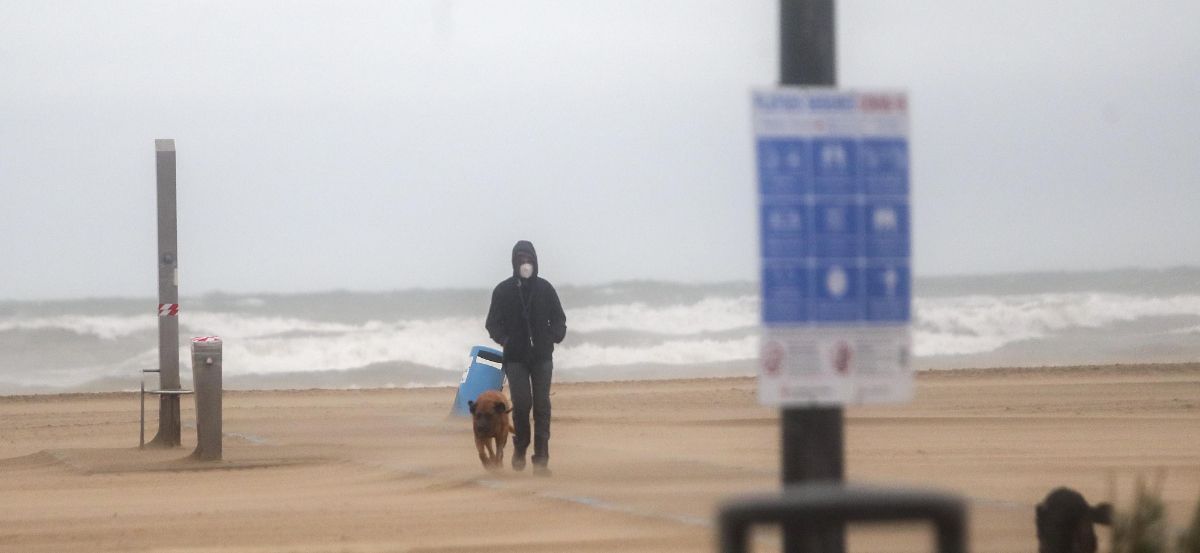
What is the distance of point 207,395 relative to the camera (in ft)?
51.1

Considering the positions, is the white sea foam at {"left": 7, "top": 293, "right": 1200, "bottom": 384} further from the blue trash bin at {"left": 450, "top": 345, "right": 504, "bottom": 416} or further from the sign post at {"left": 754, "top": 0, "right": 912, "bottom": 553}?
the sign post at {"left": 754, "top": 0, "right": 912, "bottom": 553}

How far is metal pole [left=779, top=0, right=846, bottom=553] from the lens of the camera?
497 cm

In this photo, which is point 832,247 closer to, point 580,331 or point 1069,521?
point 1069,521

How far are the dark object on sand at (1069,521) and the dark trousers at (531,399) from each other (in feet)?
24.3

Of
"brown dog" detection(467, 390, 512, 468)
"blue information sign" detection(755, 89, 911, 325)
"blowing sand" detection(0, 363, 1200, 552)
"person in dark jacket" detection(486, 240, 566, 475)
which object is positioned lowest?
"blowing sand" detection(0, 363, 1200, 552)

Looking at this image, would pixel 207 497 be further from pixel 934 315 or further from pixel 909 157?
pixel 934 315

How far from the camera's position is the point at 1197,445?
54.0ft

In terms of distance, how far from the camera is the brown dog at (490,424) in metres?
14.3

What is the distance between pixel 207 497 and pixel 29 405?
1882 cm

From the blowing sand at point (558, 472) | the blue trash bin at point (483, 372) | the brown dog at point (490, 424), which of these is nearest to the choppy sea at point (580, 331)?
the blowing sand at point (558, 472)

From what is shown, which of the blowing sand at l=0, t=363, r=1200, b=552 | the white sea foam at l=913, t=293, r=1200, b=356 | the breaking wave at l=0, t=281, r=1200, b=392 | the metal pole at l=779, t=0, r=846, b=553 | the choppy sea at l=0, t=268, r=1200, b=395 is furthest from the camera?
the white sea foam at l=913, t=293, r=1200, b=356

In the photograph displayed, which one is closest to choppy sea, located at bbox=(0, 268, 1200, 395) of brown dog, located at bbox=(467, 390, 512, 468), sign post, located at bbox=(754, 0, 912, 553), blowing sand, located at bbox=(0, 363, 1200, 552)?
blowing sand, located at bbox=(0, 363, 1200, 552)

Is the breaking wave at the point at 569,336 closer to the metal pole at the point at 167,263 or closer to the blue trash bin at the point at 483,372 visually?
the blue trash bin at the point at 483,372

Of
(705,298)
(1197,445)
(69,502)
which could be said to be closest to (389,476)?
(69,502)
